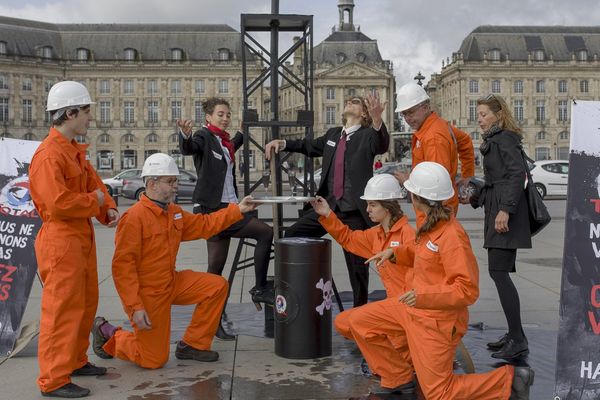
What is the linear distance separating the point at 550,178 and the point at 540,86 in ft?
257

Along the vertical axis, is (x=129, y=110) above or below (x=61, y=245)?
above

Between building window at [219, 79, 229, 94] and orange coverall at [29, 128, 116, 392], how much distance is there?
285 feet

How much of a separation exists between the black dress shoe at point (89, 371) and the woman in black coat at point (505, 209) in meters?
2.68

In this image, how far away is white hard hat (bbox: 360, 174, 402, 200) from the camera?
4867mm

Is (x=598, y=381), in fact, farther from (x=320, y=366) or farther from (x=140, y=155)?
(x=140, y=155)

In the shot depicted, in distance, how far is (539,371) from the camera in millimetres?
4949

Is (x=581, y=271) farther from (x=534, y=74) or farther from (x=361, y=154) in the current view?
(x=534, y=74)

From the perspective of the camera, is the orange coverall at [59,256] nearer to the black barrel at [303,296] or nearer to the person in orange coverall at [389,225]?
the black barrel at [303,296]

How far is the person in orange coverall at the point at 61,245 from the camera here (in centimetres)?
446

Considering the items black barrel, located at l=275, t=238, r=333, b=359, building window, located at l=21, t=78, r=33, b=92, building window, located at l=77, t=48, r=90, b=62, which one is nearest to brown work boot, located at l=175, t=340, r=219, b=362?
black barrel, located at l=275, t=238, r=333, b=359

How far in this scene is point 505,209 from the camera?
5191mm

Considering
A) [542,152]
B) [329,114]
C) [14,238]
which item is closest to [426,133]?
[14,238]

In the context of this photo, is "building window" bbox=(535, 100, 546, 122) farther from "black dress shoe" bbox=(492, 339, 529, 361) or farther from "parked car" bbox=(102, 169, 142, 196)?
"black dress shoe" bbox=(492, 339, 529, 361)

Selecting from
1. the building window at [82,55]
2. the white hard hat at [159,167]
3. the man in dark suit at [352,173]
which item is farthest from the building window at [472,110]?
the white hard hat at [159,167]
